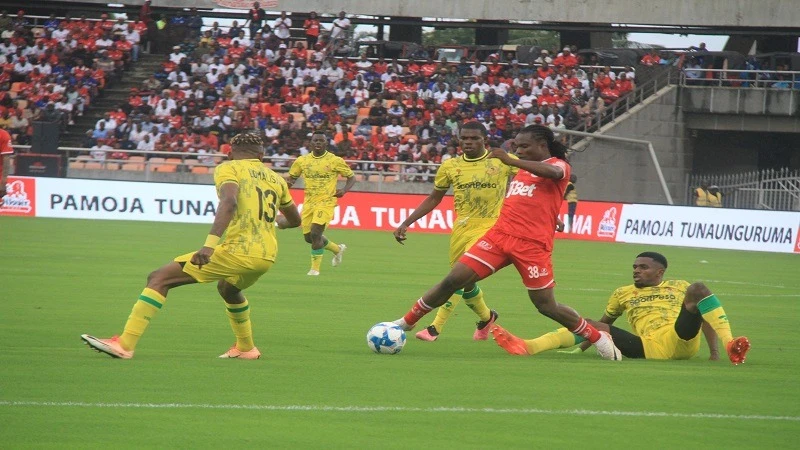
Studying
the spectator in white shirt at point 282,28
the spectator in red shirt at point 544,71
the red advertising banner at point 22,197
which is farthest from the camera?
the spectator in white shirt at point 282,28

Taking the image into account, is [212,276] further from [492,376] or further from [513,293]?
[513,293]

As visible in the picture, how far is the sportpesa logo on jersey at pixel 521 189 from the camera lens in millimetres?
9992

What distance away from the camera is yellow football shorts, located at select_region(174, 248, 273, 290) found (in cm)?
912

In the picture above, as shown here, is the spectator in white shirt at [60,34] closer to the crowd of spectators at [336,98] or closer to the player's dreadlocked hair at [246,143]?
the crowd of spectators at [336,98]

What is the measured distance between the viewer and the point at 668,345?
10.2m

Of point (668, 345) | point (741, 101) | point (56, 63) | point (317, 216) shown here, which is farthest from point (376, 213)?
point (668, 345)

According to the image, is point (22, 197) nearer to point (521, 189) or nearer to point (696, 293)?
point (521, 189)

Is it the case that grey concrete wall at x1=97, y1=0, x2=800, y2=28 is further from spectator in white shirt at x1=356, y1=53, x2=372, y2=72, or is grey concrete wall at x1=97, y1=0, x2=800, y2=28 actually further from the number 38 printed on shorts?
the number 38 printed on shorts

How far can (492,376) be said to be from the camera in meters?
8.92

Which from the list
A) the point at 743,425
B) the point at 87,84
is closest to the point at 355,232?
the point at 87,84

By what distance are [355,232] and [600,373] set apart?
24.7m

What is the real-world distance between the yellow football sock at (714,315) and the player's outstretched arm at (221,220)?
391 cm

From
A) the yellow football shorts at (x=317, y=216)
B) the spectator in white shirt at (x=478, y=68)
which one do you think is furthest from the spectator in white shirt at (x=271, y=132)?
the yellow football shorts at (x=317, y=216)

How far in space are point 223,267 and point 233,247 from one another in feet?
0.58
